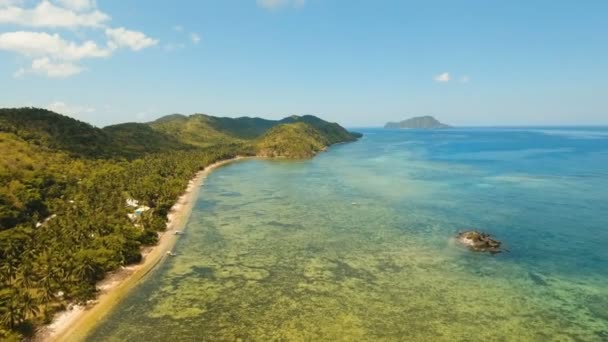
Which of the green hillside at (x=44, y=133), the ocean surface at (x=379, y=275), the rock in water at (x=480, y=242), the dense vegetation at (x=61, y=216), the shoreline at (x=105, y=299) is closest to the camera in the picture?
the shoreline at (x=105, y=299)

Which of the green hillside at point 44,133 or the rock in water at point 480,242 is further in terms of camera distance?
the green hillside at point 44,133

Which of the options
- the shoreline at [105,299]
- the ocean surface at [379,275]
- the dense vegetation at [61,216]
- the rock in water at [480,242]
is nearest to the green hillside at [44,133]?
the dense vegetation at [61,216]

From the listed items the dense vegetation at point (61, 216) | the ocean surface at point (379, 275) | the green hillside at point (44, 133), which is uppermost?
the green hillside at point (44, 133)

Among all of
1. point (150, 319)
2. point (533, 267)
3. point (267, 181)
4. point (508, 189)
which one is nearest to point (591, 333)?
point (533, 267)

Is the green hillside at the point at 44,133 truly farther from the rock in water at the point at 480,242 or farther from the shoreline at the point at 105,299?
the rock in water at the point at 480,242

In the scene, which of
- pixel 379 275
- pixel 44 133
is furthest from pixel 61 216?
pixel 44 133

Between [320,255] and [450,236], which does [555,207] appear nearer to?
[450,236]
